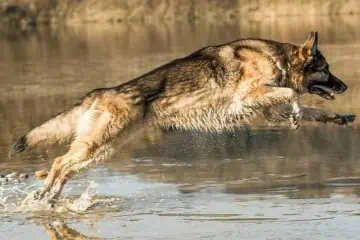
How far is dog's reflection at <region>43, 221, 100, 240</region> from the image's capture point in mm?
9086

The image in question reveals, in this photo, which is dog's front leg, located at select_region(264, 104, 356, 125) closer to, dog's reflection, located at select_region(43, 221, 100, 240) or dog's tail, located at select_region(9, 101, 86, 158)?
dog's tail, located at select_region(9, 101, 86, 158)

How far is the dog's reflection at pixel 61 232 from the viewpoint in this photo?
358 inches

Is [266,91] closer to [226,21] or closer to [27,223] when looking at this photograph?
[27,223]

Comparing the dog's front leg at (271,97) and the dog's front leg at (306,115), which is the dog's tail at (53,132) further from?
the dog's front leg at (306,115)

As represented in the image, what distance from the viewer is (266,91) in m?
11.1

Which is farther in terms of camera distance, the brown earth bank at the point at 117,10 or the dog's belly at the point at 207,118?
the brown earth bank at the point at 117,10

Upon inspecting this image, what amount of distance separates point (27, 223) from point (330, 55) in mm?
14519

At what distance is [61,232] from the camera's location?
933 centimetres

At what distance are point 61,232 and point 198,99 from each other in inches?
92.3

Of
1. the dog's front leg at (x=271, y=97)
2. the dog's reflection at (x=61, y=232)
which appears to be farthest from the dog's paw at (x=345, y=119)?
the dog's reflection at (x=61, y=232)

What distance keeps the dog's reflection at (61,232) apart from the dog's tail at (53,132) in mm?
1166

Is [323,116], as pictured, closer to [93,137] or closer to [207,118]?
[207,118]

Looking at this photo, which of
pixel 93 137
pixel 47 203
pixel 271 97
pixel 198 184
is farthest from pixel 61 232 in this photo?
pixel 271 97

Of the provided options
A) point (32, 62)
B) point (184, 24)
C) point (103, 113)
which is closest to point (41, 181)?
point (103, 113)
